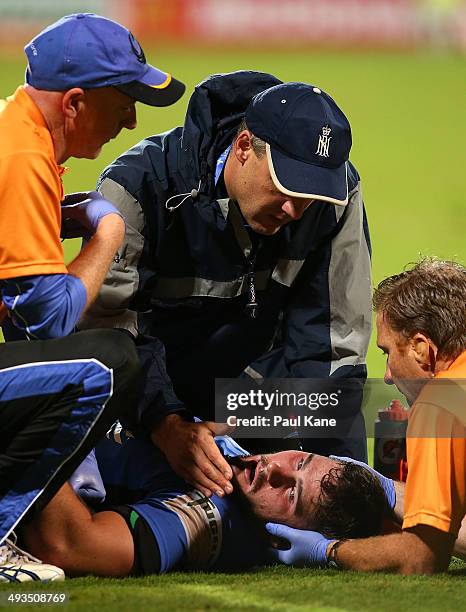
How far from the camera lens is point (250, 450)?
2.79 meters

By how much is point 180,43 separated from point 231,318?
6025mm

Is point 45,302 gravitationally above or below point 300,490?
above

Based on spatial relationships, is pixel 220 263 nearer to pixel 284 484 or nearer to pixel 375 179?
pixel 284 484

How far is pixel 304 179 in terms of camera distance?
7.99 ft

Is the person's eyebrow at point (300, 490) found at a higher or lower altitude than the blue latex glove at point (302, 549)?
higher

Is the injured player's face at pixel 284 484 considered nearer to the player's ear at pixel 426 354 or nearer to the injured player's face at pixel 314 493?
the injured player's face at pixel 314 493

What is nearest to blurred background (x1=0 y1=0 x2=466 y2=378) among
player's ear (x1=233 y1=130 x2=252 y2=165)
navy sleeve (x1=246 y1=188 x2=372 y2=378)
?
navy sleeve (x1=246 y1=188 x2=372 y2=378)

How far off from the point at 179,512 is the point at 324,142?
2.98 ft

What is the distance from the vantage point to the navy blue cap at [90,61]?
209 centimetres

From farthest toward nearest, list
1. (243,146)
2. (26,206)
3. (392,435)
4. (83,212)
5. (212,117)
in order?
(392,435) → (212,117) → (243,146) → (83,212) → (26,206)

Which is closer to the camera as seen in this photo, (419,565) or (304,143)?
(419,565)

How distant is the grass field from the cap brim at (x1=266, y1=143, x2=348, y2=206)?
0.84 meters

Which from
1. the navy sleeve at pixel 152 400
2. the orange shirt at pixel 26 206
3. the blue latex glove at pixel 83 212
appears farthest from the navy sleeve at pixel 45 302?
the navy sleeve at pixel 152 400

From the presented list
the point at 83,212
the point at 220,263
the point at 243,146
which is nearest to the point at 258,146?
the point at 243,146
